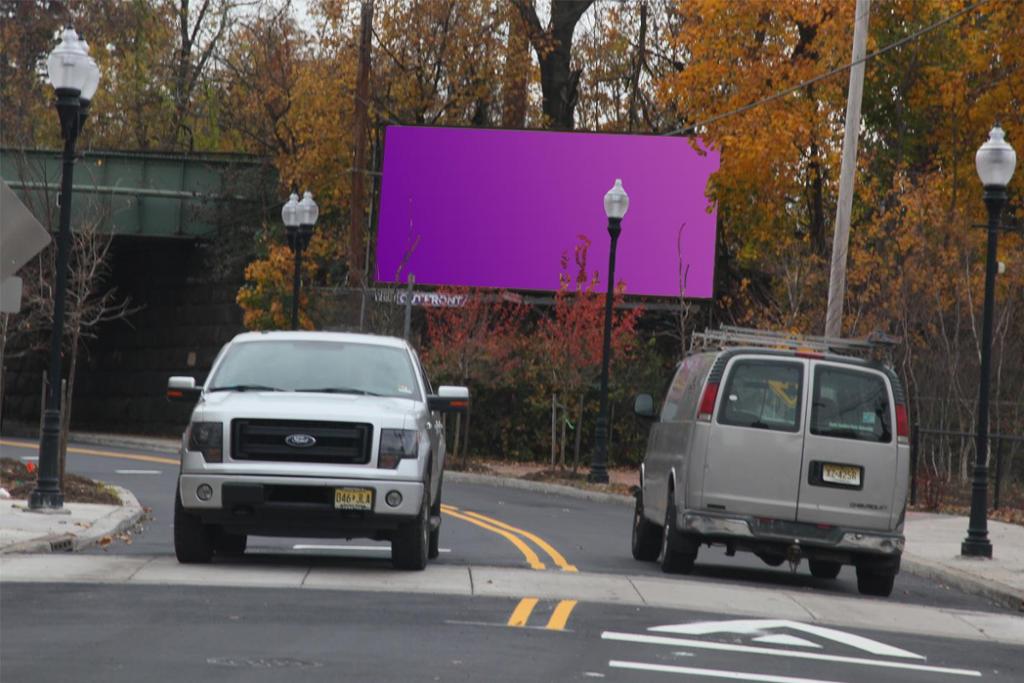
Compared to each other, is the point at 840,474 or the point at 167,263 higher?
the point at 167,263

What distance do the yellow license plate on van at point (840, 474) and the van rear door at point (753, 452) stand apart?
0.77 ft

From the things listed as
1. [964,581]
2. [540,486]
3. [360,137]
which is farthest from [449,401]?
[360,137]

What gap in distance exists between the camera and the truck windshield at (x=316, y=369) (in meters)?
15.2

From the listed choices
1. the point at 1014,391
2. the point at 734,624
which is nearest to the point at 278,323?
the point at 1014,391

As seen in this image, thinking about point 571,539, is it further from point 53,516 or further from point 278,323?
point 278,323

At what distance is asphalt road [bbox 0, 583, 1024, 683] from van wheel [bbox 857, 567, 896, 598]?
334cm

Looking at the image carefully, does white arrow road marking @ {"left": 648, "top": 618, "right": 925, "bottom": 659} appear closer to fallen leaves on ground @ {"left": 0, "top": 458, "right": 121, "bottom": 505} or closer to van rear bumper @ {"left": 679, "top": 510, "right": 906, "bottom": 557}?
van rear bumper @ {"left": 679, "top": 510, "right": 906, "bottom": 557}

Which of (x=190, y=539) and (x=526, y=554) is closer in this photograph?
(x=190, y=539)

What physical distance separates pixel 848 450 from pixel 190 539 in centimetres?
555

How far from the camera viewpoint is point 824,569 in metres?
18.7

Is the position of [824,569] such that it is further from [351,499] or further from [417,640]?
[417,640]

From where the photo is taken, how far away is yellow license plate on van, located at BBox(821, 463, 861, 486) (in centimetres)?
1591

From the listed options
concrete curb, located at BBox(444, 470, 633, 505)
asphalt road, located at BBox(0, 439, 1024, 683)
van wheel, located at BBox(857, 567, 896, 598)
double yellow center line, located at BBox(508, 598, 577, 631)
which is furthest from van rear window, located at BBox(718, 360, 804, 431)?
concrete curb, located at BBox(444, 470, 633, 505)

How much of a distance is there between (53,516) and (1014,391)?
18.8 meters
